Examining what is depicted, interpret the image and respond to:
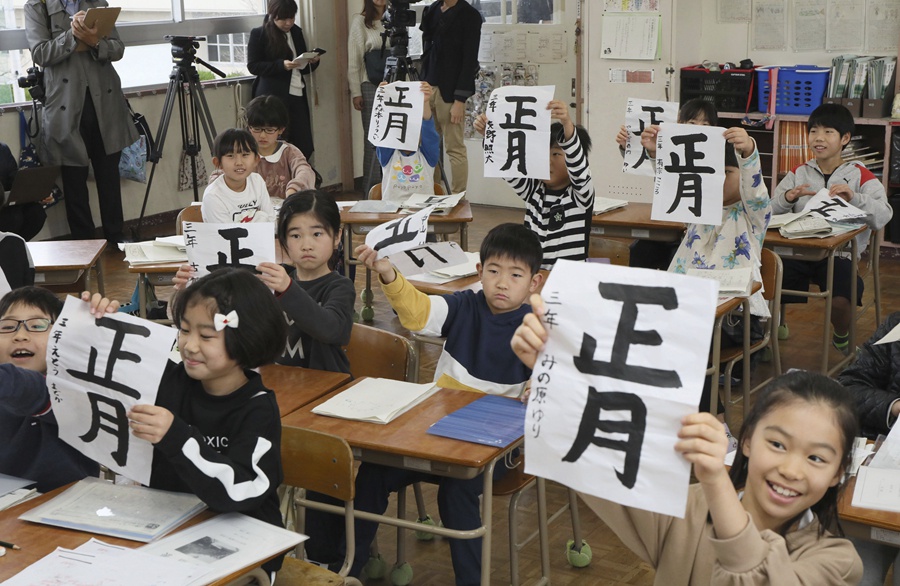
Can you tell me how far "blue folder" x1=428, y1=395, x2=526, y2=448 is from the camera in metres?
2.22

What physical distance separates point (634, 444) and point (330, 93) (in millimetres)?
7365

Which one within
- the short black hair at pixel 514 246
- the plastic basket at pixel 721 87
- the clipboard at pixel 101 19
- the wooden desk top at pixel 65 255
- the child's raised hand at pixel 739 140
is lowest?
the wooden desk top at pixel 65 255

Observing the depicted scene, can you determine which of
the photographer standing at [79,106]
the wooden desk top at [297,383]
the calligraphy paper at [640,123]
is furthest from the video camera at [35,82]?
the wooden desk top at [297,383]

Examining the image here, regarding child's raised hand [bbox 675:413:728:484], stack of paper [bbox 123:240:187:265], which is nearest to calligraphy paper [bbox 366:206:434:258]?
child's raised hand [bbox 675:413:728:484]

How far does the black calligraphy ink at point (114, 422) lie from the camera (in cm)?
181

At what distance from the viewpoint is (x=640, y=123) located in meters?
4.27

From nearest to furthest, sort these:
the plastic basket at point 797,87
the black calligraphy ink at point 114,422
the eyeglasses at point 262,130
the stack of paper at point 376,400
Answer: the black calligraphy ink at point 114,422
the stack of paper at point 376,400
the eyeglasses at point 262,130
the plastic basket at point 797,87

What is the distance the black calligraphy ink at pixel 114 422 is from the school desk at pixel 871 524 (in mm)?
1273

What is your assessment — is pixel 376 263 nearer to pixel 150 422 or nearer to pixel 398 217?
pixel 150 422

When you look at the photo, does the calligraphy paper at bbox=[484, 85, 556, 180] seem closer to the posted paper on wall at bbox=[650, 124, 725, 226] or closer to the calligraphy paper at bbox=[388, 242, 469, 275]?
the calligraphy paper at bbox=[388, 242, 469, 275]

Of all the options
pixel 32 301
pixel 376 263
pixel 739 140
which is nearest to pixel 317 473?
pixel 376 263

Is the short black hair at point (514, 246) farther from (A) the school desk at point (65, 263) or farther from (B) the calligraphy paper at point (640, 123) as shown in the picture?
(A) the school desk at point (65, 263)

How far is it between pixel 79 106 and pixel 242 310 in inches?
185

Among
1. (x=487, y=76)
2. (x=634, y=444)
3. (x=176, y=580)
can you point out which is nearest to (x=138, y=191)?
(x=487, y=76)
